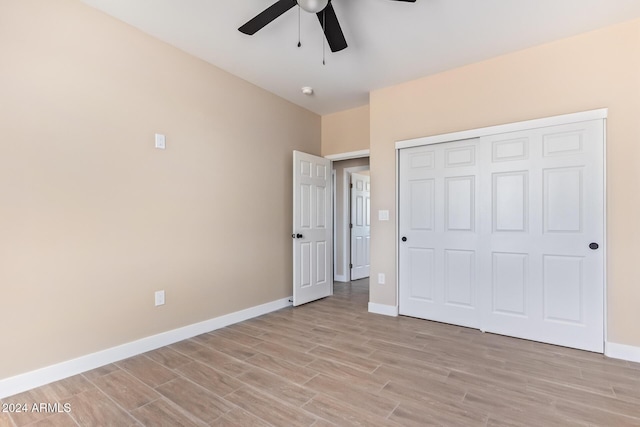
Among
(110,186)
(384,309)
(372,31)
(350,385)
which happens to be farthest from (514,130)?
(110,186)

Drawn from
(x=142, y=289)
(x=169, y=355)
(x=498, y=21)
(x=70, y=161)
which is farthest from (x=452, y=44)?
(x=169, y=355)

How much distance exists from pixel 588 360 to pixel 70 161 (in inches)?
172

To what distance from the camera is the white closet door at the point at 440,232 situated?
327 cm

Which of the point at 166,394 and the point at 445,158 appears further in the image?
the point at 445,158

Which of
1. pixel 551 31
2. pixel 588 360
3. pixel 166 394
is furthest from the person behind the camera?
pixel 551 31

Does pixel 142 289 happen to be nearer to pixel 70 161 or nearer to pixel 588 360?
pixel 70 161

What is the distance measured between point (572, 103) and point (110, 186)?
408cm

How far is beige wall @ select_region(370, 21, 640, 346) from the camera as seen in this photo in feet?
8.21

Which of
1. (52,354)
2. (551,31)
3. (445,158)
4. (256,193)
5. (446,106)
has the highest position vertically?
(551,31)

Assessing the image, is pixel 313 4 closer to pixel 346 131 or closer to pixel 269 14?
pixel 269 14

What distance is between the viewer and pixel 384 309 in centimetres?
373

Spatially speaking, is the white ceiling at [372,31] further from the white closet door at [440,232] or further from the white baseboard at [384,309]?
the white baseboard at [384,309]

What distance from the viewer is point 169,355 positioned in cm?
260

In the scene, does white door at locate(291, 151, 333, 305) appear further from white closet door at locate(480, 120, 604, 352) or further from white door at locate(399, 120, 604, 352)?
white closet door at locate(480, 120, 604, 352)
